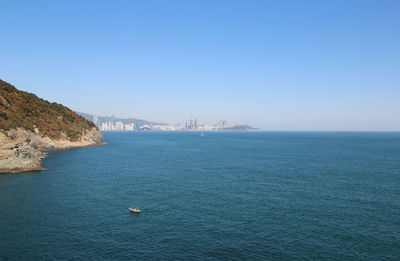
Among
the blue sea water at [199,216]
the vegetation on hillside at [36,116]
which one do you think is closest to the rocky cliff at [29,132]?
the vegetation on hillside at [36,116]

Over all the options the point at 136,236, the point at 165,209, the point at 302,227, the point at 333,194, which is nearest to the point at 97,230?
the point at 136,236

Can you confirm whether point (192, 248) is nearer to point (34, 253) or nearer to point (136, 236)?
point (136, 236)

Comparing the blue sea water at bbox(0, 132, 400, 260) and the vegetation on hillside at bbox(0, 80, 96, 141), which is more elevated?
the vegetation on hillside at bbox(0, 80, 96, 141)

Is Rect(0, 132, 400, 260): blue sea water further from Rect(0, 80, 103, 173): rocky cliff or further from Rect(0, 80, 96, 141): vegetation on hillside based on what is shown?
Rect(0, 80, 96, 141): vegetation on hillside

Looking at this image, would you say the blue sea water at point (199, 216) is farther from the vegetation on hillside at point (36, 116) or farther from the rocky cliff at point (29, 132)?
the vegetation on hillside at point (36, 116)

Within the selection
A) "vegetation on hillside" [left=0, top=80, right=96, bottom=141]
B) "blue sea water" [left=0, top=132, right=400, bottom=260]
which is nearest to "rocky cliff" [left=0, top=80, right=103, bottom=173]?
"vegetation on hillside" [left=0, top=80, right=96, bottom=141]

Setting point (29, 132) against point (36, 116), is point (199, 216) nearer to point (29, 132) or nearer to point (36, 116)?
point (29, 132)

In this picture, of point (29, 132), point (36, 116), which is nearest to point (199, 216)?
point (29, 132)

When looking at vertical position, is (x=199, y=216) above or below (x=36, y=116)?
below

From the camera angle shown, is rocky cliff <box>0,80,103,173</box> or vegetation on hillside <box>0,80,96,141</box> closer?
rocky cliff <box>0,80,103,173</box>
